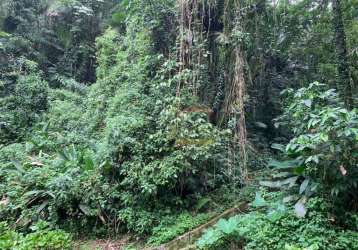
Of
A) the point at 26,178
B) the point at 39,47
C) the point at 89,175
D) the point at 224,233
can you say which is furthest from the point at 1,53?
the point at 224,233

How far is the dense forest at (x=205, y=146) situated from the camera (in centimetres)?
392

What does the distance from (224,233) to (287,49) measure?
199 inches

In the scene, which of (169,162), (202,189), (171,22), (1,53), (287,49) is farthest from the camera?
(1,53)

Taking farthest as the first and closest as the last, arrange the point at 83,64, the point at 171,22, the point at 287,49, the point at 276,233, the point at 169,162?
the point at 83,64 → the point at 287,49 → the point at 171,22 → the point at 169,162 → the point at 276,233

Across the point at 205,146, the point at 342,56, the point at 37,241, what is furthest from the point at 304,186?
the point at 37,241

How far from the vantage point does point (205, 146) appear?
4.84 m

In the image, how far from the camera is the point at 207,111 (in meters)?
5.35

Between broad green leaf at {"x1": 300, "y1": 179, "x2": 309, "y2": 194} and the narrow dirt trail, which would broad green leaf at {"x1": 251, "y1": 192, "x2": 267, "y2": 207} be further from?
the narrow dirt trail

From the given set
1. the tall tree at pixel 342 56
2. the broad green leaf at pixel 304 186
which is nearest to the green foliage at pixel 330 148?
the broad green leaf at pixel 304 186

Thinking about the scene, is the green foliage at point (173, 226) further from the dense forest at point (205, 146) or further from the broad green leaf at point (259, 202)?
the broad green leaf at point (259, 202)

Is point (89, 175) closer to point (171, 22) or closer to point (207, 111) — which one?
point (207, 111)

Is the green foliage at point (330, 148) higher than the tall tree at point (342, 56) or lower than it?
lower

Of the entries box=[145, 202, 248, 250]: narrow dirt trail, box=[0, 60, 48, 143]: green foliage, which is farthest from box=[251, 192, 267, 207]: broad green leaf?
box=[0, 60, 48, 143]: green foliage

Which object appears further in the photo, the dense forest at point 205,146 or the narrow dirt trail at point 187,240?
the narrow dirt trail at point 187,240
